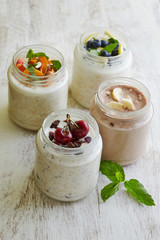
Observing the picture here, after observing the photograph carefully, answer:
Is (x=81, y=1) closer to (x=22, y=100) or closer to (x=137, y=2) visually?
(x=137, y=2)

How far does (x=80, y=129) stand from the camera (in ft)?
5.50

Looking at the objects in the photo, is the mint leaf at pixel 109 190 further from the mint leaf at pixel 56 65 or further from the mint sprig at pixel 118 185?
the mint leaf at pixel 56 65

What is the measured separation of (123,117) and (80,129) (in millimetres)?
219

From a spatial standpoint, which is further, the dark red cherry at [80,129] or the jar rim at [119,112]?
the jar rim at [119,112]

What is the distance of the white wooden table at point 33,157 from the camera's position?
168cm

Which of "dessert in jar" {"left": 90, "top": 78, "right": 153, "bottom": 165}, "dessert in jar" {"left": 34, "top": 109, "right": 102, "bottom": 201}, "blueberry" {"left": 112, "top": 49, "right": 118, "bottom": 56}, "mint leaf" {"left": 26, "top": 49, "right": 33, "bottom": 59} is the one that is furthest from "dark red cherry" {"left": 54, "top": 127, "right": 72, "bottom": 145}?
"blueberry" {"left": 112, "top": 49, "right": 118, "bottom": 56}

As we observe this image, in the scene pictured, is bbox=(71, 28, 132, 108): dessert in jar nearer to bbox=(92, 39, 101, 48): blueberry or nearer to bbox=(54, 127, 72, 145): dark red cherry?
bbox=(92, 39, 101, 48): blueberry

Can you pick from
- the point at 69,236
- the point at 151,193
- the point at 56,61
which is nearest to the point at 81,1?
the point at 56,61

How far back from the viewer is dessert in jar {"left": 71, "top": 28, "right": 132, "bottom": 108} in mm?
2080

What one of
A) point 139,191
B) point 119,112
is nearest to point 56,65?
point 119,112

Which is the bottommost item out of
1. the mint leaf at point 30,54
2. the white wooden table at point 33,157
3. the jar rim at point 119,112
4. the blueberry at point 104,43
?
the white wooden table at point 33,157

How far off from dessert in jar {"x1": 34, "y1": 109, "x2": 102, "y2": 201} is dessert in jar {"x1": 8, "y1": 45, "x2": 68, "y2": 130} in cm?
21

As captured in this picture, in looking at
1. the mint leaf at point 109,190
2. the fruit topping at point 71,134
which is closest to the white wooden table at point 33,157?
the mint leaf at point 109,190

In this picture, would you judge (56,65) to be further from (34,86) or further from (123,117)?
(123,117)
